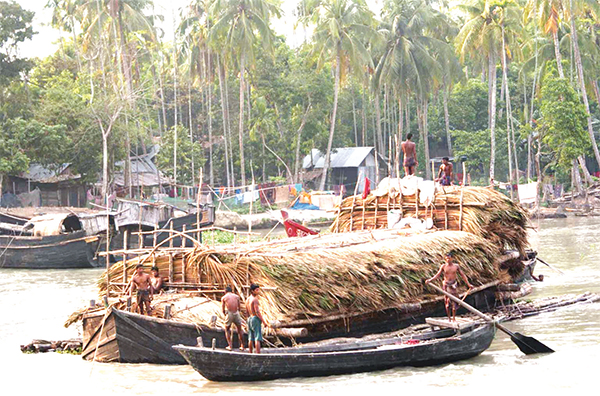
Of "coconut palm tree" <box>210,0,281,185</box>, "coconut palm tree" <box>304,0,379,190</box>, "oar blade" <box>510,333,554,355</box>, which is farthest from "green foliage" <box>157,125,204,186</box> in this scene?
"oar blade" <box>510,333,554,355</box>

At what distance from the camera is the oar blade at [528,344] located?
36.0ft

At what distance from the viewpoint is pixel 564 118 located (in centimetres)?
3338

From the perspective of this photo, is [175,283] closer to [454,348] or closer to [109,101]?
[454,348]

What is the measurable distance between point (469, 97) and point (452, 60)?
13.9 ft

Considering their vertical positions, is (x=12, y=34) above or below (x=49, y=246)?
above

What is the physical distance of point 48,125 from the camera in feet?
105

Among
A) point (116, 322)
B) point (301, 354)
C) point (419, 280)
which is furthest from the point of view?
point (419, 280)

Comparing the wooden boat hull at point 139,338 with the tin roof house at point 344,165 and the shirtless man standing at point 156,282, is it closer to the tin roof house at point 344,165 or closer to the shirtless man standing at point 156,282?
the shirtless man standing at point 156,282

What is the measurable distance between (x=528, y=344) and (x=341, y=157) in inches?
1283

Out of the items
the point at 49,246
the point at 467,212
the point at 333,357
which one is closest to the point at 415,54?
the point at 49,246

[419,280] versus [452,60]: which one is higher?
[452,60]

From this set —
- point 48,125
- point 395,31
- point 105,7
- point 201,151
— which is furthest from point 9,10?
point 395,31

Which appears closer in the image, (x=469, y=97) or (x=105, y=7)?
(x=105, y=7)

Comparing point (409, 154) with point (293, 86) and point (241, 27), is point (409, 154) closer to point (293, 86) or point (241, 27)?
point (241, 27)
